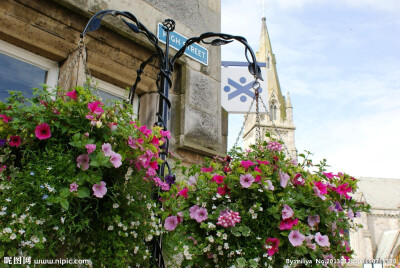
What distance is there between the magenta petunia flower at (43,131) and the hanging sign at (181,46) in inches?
88.5

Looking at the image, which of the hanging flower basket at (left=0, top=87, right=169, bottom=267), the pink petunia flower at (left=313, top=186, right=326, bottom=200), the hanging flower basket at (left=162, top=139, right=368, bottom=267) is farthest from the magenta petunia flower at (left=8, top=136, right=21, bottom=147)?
the pink petunia flower at (left=313, top=186, right=326, bottom=200)

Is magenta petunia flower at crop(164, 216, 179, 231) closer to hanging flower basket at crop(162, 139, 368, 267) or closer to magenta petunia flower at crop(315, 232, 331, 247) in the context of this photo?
hanging flower basket at crop(162, 139, 368, 267)

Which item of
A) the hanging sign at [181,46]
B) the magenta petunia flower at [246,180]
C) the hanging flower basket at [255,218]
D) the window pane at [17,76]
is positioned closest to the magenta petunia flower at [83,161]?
the hanging flower basket at [255,218]

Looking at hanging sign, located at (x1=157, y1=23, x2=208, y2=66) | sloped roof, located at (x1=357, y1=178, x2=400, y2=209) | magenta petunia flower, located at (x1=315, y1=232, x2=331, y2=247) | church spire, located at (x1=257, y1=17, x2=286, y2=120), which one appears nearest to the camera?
magenta petunia flower, located at (x1=315, y1=232, x2=331, y2=247)

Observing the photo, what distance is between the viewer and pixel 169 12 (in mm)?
4059

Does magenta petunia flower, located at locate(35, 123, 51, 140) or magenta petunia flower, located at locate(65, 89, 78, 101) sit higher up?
magenta petunia flower, located at locate(65, 89, 78, 101)

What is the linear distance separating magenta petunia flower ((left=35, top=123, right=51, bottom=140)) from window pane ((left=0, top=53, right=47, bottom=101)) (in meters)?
1.37

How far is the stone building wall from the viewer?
9.78ft

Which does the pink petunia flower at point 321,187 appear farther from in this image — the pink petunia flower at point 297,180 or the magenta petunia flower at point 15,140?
the magenta petunia flower at point 15,140

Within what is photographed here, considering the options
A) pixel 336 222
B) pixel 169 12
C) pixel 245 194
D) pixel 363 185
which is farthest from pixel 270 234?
pixel 363 185

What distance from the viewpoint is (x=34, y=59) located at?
3.13 m

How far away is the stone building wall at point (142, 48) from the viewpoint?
2.98 metres

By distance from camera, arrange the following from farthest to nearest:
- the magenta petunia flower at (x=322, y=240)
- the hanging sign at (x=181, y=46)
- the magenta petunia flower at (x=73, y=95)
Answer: the hanging sign at (x=181, y=46) → the magenta petunia flower at (x=322, y=240) → the magenta petunia flower at (x=73, y=95)

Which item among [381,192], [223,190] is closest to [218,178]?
[223,190]
